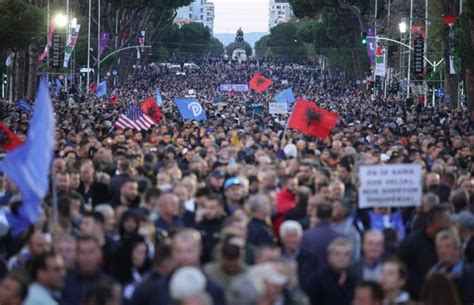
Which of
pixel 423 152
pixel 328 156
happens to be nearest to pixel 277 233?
pixel 328 156

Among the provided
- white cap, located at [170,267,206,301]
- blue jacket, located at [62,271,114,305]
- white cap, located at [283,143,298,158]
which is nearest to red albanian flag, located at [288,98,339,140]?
white cap, located at [283,143,298,158]

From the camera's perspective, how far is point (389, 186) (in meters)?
13.3

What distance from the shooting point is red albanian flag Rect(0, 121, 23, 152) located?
69.9ft

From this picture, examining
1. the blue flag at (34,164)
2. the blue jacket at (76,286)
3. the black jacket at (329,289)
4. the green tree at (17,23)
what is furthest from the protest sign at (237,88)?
the blue jacket at (76,286)

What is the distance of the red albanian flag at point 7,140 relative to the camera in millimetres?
21312

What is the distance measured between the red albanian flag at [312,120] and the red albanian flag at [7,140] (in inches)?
232

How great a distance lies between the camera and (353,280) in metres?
10.4

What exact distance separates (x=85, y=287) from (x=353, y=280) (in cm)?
182

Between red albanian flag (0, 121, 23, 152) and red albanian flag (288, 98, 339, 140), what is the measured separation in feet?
19.3

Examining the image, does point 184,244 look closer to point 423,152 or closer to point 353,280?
point 353,280

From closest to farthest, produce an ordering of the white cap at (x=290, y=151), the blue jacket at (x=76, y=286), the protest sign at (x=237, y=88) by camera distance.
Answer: the blue jacket at (x=76, y=286), the white cap at (x=290, y=151), the protest sign at (x=237, y=88)

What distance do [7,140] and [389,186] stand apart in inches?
372

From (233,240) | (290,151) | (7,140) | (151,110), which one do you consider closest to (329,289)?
(233,240)

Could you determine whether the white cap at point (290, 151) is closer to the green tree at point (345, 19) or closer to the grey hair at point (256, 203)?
the grey hair at point (256, 203)
